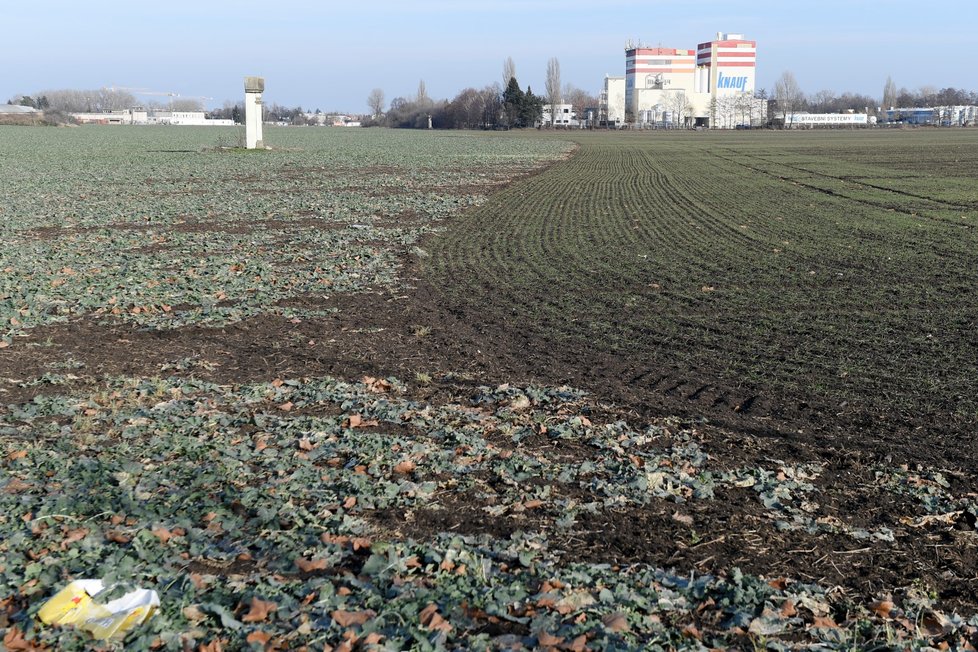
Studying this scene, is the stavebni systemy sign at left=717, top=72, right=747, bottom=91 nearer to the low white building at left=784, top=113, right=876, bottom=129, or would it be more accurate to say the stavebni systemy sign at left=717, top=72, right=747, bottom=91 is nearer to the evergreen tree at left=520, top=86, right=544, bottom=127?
the low white building at left=784, top=113, right=876, bottom=129

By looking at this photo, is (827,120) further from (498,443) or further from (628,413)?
(498,443)

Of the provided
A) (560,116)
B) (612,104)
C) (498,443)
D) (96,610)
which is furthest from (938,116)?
(96,610)

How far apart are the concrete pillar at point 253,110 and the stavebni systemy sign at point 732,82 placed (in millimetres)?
115742

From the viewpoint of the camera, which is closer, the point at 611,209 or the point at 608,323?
the point at 608,323

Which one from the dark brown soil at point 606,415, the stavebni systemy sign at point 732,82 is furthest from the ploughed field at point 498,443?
the stavebni systemy sign at point 732,82

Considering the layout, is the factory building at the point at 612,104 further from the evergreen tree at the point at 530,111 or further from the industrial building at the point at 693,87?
the evergreen tree at the point at 530,111

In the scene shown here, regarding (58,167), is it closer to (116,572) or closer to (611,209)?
(611,209)

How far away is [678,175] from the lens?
38375mm

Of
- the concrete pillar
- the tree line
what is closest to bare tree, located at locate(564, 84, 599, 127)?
the tree line

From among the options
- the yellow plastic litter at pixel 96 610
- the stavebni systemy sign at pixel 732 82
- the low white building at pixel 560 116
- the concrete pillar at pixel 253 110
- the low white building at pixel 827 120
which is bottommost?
the yellow plastic litter at pixel 96 610

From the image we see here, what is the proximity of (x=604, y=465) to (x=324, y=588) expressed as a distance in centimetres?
268

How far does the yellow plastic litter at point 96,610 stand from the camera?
469cm

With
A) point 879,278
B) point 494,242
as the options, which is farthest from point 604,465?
point 494,242

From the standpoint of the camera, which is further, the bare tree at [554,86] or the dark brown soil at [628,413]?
the bare tree at [554,86]
